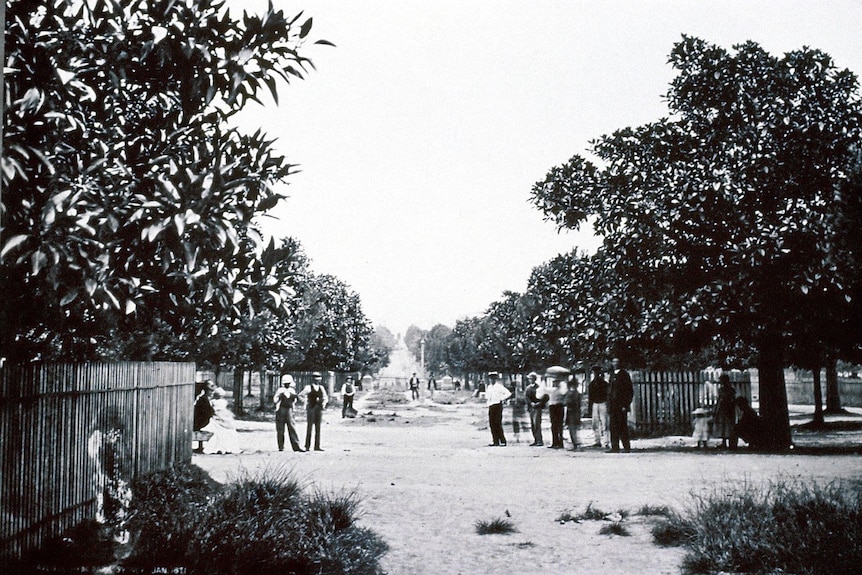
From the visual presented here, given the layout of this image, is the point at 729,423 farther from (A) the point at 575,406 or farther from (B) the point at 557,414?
(B) the point at 557,414

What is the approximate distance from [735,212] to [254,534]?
8.29 m

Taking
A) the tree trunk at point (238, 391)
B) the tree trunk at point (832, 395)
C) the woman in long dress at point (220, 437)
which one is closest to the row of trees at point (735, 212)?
the woman in long dress at point (220, 437)

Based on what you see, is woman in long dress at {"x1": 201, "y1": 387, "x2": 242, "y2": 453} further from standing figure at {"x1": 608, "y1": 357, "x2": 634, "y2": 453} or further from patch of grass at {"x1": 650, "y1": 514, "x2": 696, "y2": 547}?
patch of grass at {"x1": 650, "y1": 514, "x2": 696, "y2": 547}

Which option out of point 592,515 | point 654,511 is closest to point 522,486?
point 592,515

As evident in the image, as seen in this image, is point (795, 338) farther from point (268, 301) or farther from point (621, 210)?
point (268, 301)

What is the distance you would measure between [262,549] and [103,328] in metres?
2.18

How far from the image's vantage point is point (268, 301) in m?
5.51

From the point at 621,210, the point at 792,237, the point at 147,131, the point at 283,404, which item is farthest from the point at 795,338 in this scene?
the point at 147,131

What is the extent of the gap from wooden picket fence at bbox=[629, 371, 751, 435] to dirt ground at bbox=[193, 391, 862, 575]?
Result: 0.94 meters

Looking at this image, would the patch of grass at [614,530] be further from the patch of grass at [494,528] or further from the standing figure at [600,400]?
the standing figure at [600,400]

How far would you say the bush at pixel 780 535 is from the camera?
574 cm

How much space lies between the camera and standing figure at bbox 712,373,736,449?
12242 mm

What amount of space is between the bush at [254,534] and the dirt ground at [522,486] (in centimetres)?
49

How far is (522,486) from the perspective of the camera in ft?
32.8
